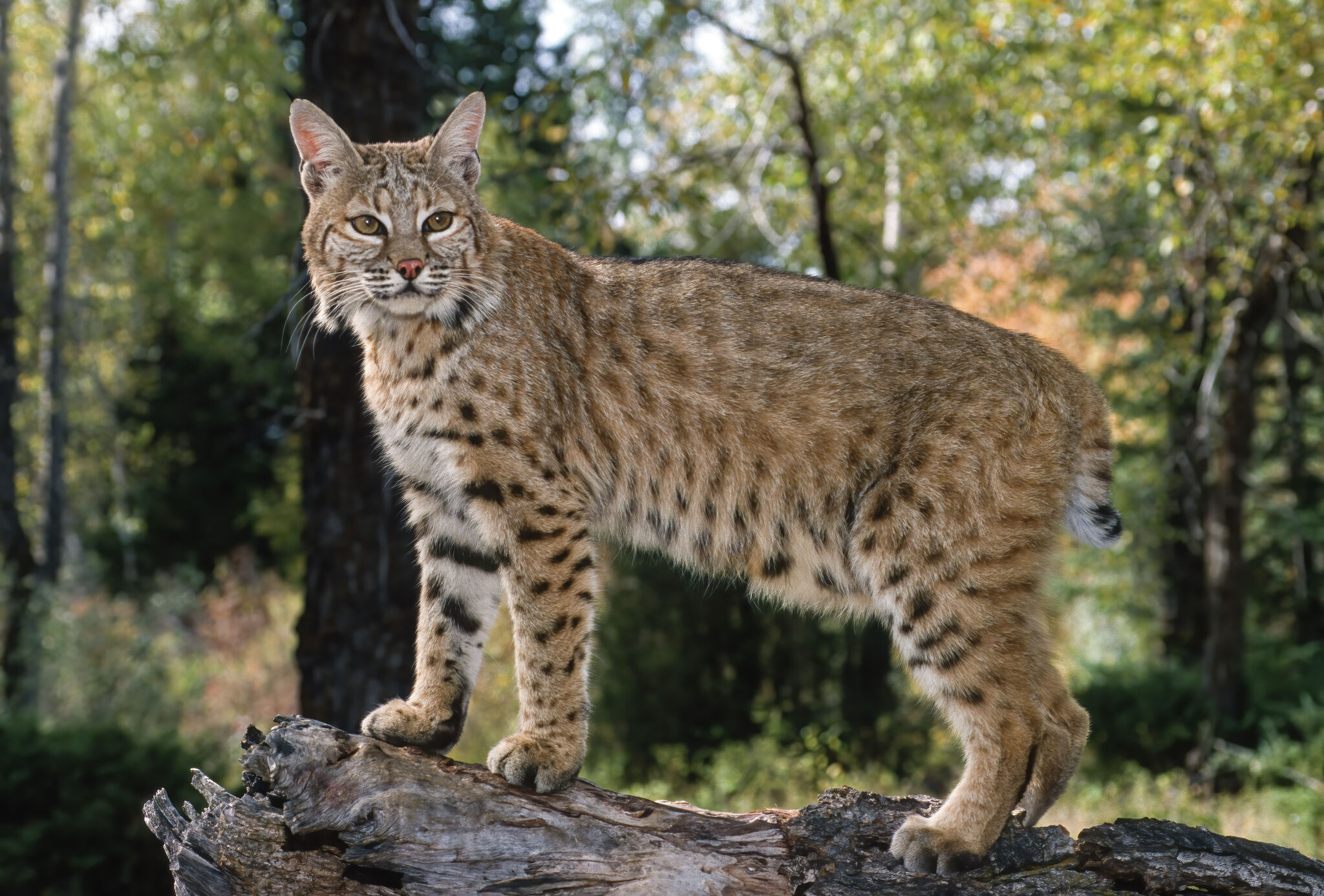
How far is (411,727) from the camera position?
164 inches

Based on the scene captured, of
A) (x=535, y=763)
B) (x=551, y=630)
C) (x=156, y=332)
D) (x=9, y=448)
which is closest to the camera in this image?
(x=535, y=763)

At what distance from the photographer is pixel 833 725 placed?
14039mm

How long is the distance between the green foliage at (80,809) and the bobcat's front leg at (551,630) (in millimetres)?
5763

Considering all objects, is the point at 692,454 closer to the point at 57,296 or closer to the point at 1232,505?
the point at 1232,505

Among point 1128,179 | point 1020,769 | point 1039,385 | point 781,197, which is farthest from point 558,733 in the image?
point 781,197

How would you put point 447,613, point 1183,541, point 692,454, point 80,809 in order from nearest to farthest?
point 447,613 → point 692,454 → point 80,809 → point 1183,541

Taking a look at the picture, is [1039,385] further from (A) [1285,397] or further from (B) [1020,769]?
(A) [1285,397]

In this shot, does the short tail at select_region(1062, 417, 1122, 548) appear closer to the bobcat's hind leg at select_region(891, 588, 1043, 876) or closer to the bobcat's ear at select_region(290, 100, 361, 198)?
the bobcat's hind leg at select_region(891, 588, 1043, 876)

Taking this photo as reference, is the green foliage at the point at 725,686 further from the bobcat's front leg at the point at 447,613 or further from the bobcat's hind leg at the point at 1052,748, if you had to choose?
the bobcat's hind leg at the point at 1052,748

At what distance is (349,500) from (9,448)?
10187mm

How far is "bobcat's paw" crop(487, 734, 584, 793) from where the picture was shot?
3.96 m

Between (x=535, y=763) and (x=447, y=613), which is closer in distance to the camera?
(x=535, y=763)

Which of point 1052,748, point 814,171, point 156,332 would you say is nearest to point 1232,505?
point 814,171

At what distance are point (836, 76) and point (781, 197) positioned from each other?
2.71m
